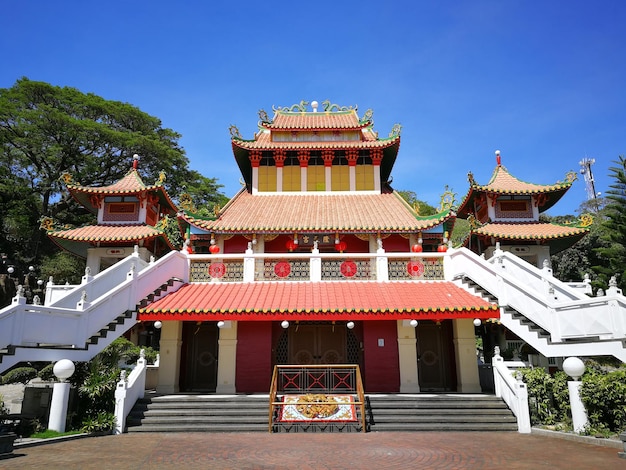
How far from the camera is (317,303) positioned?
14.4 m

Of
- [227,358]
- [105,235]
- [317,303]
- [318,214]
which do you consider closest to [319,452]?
[317,303]

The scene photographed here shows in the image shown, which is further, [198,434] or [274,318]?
[274,318]

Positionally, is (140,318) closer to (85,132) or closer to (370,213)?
(370,213)

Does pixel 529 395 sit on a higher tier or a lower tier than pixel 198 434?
higher

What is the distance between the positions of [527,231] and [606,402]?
43.0 ft

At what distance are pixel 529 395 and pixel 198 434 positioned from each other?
8875 mm

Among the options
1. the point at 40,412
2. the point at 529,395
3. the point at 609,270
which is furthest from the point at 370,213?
the point at 609,270

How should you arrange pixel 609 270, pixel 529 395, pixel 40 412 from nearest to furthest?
pixel 40 412 → pixel 529 395 → pixel 609 270

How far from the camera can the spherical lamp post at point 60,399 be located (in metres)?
10.8

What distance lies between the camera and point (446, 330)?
16438mm

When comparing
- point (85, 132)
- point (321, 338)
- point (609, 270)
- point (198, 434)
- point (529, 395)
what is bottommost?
point (198, 434)

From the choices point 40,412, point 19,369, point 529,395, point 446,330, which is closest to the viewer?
point 40,412

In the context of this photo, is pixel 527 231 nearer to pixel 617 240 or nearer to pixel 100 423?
pixel 617 240

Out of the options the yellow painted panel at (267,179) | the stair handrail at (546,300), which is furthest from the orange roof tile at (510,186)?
the yellow painted panel at (267,179)
